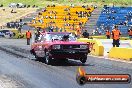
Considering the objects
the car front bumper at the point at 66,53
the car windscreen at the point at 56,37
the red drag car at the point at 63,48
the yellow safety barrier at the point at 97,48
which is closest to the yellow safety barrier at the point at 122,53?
the yellow safety barrier at the point at 97,48

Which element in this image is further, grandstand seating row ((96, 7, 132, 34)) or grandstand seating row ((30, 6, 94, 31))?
grandstand seating row ((30, 6, 94, 31))

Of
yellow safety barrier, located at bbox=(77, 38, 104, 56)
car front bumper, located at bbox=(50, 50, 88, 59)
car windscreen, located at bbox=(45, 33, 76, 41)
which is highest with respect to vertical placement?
car windscreen, located at bbox=(45, 33, 76, 41)

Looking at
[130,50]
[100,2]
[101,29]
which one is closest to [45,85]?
[130,50]

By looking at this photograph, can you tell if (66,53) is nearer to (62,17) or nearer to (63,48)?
(63,48)

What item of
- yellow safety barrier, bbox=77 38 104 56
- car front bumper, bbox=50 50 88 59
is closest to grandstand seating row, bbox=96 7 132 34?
yellow safety barrier, bbox=77 38 104 56

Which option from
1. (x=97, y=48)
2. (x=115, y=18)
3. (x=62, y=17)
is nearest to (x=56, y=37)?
(x=97, y=48)

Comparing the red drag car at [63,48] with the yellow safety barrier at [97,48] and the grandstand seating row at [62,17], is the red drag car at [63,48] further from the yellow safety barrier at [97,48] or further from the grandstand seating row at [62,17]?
the grandstand seating row at [62,17]

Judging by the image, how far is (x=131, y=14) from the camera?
66.4 m

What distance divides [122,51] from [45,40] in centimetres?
535

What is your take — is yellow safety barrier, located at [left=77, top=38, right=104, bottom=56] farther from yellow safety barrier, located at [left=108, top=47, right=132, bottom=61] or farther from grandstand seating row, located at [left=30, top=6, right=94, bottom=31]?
grandstand seating row, located at [left=30, top=6, right=94, bottom=31]

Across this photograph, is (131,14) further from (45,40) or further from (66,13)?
(45,40)

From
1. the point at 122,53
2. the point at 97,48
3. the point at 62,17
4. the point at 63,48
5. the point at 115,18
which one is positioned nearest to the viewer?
the point at 63,48

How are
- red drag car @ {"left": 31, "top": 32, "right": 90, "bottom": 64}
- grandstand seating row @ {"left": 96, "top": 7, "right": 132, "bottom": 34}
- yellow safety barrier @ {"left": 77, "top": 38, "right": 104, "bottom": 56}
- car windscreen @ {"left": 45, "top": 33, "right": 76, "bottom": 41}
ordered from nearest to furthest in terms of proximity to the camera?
red drag car @ {"left": 31, "top": 32, "right": 90, "bottom": 64}, car windscreen @ {"left": 45, "top": 33, "right": 76, "bottom": 41}, yellow safety barrier @ {"left": 77, "top": 38, "right": 104, "bottom": 56}, grandstand seating row @ {"left": 96, "top": 7, "right": 132, "bottom": 34}

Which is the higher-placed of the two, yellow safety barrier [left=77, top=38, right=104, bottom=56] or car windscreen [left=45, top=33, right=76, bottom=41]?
car windscreen [left=45, top=33, right=76, bottom=41]
